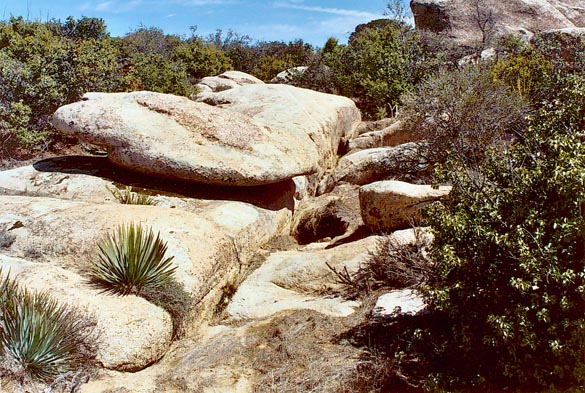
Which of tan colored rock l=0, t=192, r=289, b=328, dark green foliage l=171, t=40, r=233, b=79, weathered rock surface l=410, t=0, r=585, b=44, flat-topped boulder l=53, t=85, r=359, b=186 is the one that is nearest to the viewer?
tan colored rock l=0, t=192, r=289, b=328

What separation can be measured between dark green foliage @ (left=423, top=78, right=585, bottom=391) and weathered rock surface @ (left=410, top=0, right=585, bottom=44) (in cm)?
2031

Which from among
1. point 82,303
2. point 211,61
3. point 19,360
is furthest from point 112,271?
point 211,61

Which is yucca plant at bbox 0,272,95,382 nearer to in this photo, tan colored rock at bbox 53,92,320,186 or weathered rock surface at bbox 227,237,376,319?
weathered rock surface at bbox 227,237,376,319

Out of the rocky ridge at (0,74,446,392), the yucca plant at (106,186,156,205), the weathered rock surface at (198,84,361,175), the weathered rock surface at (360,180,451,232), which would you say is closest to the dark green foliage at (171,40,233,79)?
the weathered rock surface at (198,84,361,175)

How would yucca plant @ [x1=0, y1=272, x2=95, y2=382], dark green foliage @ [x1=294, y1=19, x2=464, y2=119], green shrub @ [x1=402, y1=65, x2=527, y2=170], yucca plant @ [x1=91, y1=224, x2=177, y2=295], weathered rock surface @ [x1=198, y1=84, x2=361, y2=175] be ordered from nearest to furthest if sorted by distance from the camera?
1. yucca plant @ [x1=0, y1=272, x2=95, y2=382]
2. yucca plant @ [x1=91, y1=224, x2=177, y2=295]
3. green shrub @ [x1=402, y1=65, x2=527, y2=170]
4. weathered rock surface @ [x1=198, y1=84, x2=361, y2=175]
5. dark green foliage @ [x1=294, y1=19, x2=464, y2=119]

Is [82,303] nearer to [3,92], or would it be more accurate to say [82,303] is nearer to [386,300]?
[386,300]

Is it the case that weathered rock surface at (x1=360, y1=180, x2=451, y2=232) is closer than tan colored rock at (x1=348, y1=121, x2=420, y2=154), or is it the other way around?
weathered rock surface at (x1=360, y1=180, x2=451, y2=232)

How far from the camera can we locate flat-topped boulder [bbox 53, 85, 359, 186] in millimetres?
9945

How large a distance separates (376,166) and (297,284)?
5000 mm

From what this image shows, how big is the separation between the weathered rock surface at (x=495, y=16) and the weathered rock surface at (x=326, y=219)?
15425 millimetres

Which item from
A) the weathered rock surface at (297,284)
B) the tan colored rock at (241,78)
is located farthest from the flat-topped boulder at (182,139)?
the tan colored rock at (241,78)

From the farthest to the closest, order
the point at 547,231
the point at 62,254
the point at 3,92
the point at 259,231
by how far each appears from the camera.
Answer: the point at 3,92, the point at 259,231, the point at 62,254, the point at 547,231

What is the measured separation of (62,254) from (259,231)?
140 inches

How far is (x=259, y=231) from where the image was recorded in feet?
32.8
